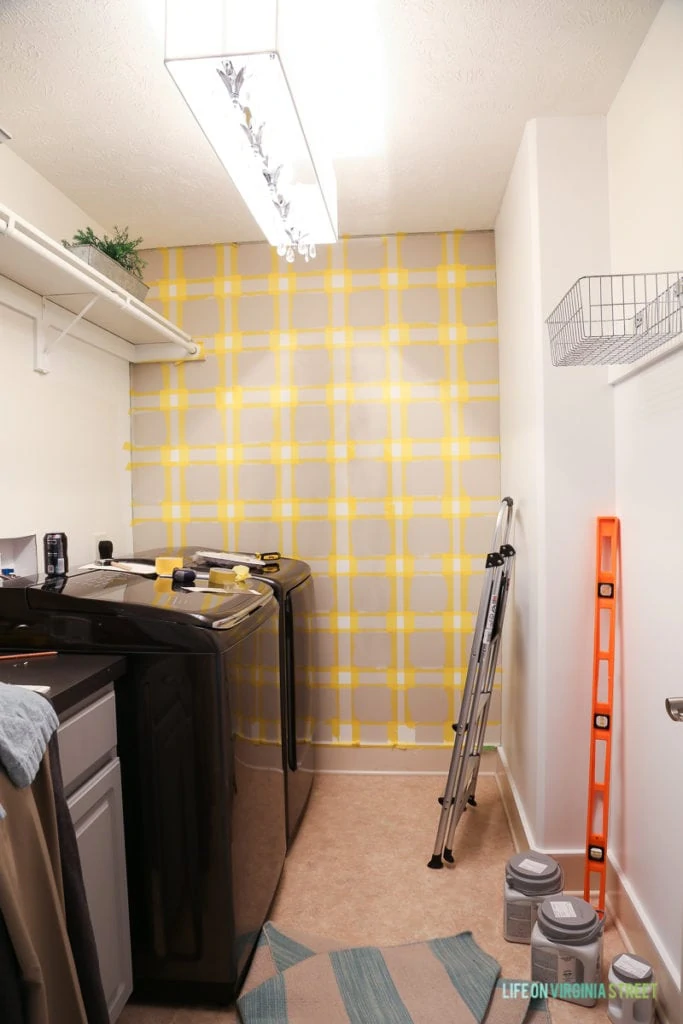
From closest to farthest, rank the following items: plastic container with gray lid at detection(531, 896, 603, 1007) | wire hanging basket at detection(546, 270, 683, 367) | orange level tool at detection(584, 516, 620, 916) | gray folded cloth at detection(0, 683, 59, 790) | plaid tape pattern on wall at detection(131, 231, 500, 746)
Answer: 1. gray folded cloth at detection(0, 683, 59, 790)
2. wire hanging basket at detection(546, 270, 683, 367)
3. plastic container with gray lid at detection(531, 896, 603, 1007)
4. orange level tool at detection(584, 516, 620, 916)
5. plaid tape pattern on wall at detection(131, 231, 500, 746)

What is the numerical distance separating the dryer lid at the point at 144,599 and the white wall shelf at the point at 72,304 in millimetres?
905

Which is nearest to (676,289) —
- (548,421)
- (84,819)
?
(548,421)

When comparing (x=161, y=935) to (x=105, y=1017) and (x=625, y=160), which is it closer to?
(x=105, y=1017)

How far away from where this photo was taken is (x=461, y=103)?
213 cm

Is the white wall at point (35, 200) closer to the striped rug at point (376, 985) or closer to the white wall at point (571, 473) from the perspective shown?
the white wall at point (571, 473)

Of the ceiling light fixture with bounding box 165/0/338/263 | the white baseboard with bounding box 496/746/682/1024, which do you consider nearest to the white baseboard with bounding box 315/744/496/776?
the white baseboard with bounding box 496/746/682/1024

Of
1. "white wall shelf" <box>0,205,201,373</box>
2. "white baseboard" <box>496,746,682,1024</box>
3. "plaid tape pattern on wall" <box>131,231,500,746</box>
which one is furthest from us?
"plaid tape pattern on wall" <box>131,231,500,746</box>

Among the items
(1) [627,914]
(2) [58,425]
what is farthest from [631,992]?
(2) [58,425]

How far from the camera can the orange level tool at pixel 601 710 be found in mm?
2016

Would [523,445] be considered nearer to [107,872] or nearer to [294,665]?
[294,665]

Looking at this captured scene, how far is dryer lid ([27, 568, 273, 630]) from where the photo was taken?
1622 mm

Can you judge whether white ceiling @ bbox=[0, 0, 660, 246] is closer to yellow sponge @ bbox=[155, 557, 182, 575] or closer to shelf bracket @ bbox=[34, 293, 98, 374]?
shelf bracket @ bbox=[34, 293, 98, 374]

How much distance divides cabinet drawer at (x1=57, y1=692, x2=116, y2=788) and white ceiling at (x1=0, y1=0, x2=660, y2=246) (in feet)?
5.53

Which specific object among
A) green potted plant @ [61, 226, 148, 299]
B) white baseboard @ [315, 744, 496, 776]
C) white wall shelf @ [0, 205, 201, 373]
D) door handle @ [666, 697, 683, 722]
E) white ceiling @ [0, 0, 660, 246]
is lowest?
white baseboard @ [315, 744, 496, 776]
